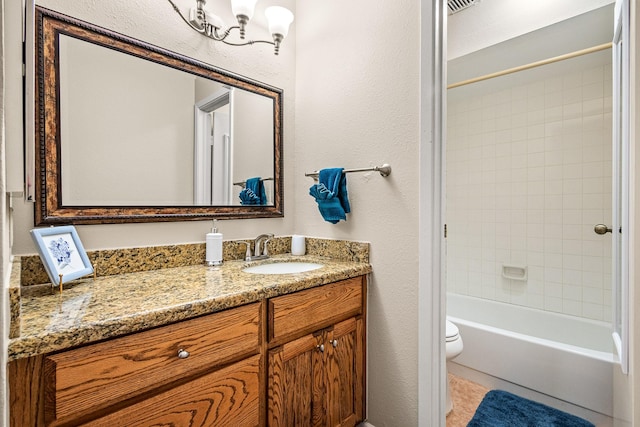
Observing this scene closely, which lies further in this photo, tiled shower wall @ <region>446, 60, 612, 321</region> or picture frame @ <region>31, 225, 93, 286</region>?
tiled shower wall @ <region>446, 60, 612, 321</region>

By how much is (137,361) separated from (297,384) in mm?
615

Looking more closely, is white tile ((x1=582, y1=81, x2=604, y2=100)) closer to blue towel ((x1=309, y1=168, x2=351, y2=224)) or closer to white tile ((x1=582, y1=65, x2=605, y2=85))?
white tile ((x1=582, y1=65, x2=605, y2=85))

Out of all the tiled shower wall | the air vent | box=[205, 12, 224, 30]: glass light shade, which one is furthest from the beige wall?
the tiled shower wall

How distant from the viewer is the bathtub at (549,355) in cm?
162

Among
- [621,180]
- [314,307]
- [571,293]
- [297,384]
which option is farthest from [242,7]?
[571,293]

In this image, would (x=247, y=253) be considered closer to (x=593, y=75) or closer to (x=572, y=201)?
(x=572, y=201)

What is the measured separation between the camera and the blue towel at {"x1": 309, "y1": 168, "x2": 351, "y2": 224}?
1.56 metres

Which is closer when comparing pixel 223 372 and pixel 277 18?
pixel 223 372

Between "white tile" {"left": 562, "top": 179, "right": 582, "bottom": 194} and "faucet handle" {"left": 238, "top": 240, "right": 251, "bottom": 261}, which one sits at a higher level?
"white tile" {"left": 562, "top": 179, "right": 582, "bottom": 194}

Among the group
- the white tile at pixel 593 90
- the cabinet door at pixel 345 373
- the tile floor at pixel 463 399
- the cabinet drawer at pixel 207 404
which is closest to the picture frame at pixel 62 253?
the cabinet drawer at pixel 207 404

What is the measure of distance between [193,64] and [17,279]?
3.65 feet

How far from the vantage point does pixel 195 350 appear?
35.3 inches

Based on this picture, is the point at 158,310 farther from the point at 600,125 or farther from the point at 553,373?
the point at 600,125

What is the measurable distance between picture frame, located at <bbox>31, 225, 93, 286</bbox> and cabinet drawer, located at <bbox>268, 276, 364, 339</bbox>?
0.64m
